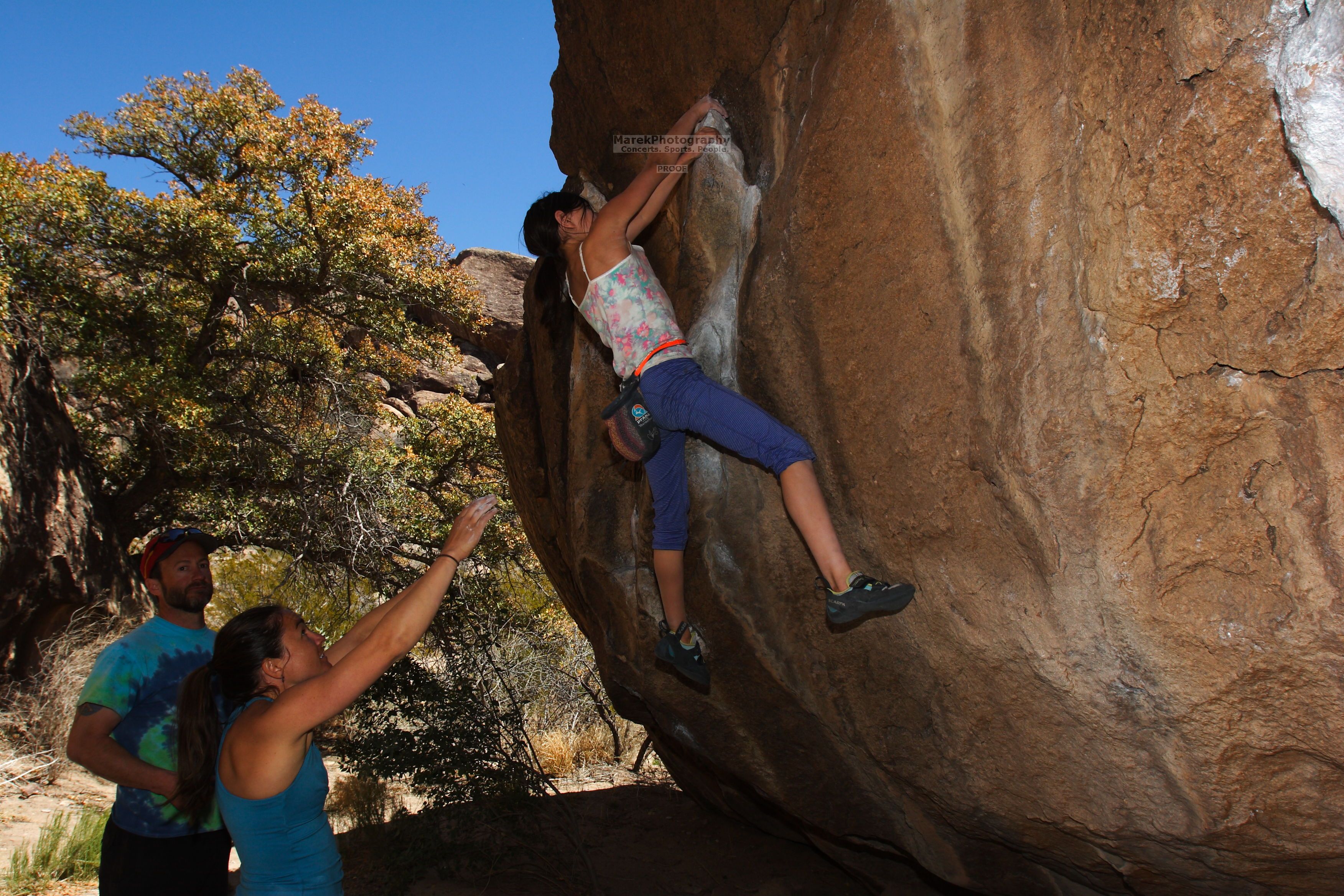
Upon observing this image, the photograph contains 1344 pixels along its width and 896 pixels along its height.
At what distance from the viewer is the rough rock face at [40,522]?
6961 millimetres

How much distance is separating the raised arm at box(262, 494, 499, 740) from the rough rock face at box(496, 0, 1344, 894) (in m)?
1.40

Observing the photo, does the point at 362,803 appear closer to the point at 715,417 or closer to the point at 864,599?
the point at 715,417

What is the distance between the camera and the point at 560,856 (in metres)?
5.33

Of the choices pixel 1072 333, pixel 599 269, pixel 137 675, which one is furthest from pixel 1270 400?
pixel 137 675

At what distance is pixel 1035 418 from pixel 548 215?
1.82 metres

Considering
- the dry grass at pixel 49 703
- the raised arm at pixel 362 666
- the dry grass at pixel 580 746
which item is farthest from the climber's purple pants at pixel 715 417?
the dry grass at pixel 49 703

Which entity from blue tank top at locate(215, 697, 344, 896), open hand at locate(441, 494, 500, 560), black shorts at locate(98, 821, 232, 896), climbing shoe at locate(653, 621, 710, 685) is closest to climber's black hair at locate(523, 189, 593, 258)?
open hand at locate(441, 494, 500, 560)

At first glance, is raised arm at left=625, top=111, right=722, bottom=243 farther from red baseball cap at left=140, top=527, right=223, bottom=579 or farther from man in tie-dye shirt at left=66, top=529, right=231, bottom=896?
man in tie-dye shirt at left=66, top=529, right=231, bottom=896

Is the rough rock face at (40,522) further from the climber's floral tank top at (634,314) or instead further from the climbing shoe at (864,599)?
the climbing shoe at (864,599)

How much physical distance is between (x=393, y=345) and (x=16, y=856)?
5.72 metres

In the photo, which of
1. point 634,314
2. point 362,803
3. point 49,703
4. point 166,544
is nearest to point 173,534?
point 166,544

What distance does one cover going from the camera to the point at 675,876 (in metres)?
5.45

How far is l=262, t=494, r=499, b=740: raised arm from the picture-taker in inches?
75.6

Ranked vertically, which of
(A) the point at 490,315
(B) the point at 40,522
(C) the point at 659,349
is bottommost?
(C) the point at 659,349
